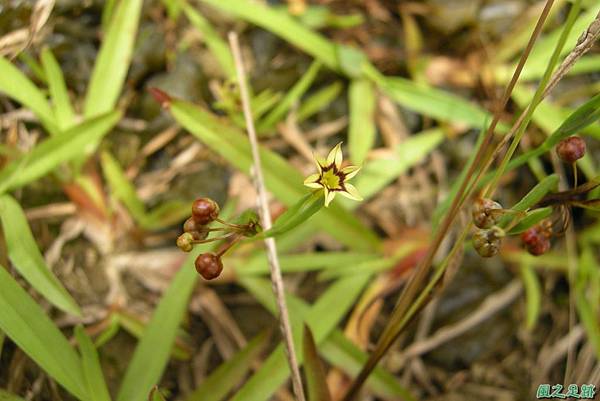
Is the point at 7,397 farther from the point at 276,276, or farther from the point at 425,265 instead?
the point at 425,265

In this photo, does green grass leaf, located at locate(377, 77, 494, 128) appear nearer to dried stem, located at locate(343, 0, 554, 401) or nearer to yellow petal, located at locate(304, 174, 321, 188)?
dried stem, located at locate(343, 0, 554, 401)

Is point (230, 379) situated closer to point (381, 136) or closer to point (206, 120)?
point (206, 120)

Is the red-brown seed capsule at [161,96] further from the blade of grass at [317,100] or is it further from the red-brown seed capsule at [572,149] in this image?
the red-brown seed capsule at [572,149]

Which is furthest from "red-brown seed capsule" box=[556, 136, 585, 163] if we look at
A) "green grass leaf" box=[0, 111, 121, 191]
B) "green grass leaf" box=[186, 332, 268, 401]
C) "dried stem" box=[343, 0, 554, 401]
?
"green grass leaf" box=[0, 111, 121, 191]

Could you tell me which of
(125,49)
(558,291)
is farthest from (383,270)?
(125,49)

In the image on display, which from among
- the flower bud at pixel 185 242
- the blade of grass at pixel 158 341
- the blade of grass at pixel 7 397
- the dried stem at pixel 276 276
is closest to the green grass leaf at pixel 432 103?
the dried stem at pixel 276 276

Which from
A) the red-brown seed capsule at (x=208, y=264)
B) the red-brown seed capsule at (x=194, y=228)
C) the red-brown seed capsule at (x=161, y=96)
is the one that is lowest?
the red-brown seed capsule at (x=208, y=264)
